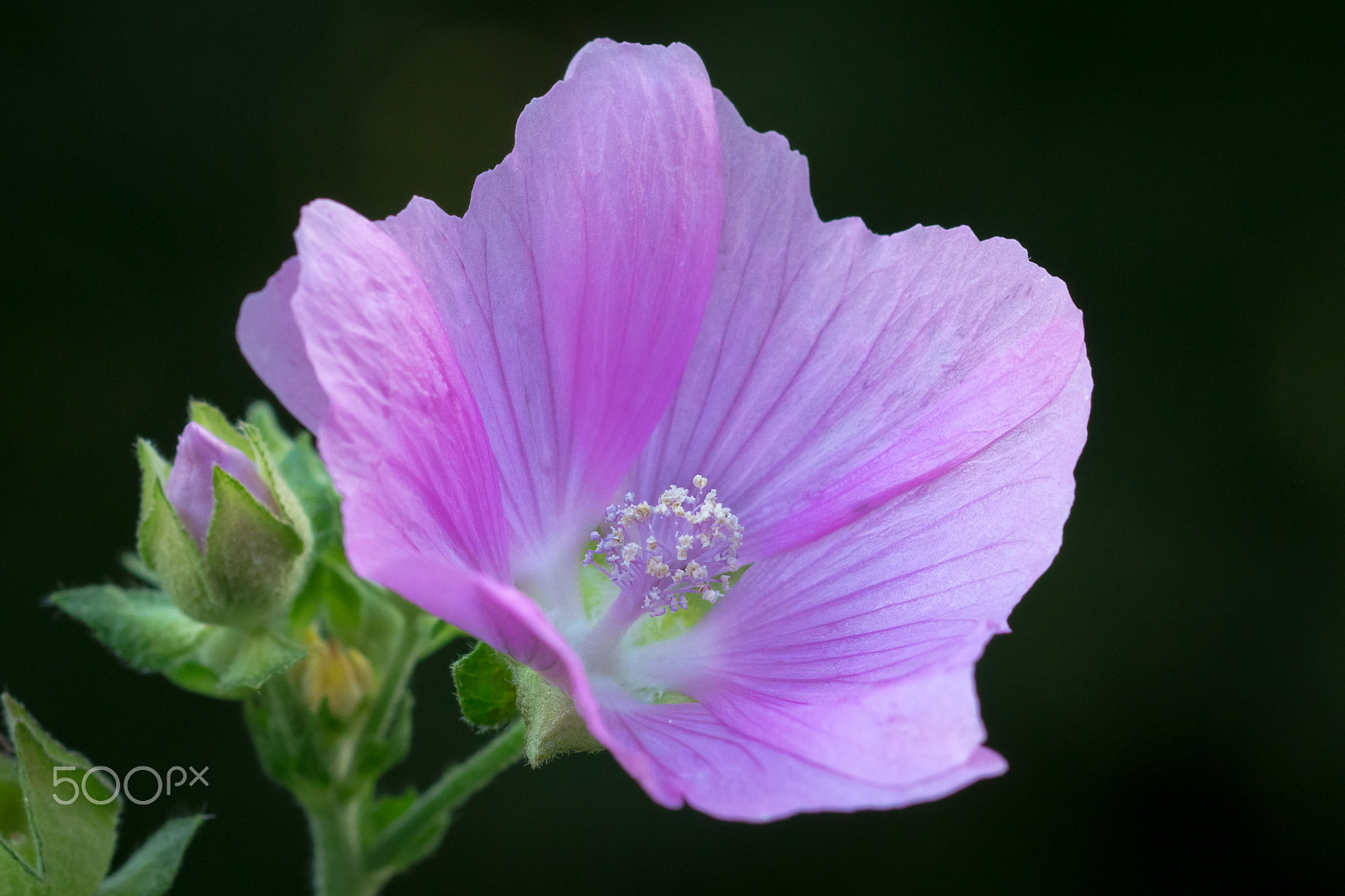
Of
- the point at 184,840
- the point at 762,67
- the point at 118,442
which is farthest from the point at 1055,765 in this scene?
the point at 184,840

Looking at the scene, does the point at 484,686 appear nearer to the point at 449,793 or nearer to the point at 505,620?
the point at 505,620

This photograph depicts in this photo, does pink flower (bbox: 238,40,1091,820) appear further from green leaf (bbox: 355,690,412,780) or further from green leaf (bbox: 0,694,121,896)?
green leaf (bbox: 0,694,121,896)

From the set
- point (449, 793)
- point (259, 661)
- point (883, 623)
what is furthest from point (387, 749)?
point (883, 623)

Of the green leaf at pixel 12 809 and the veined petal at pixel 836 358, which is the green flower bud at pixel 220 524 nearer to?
the green leaf at pixel 12 809

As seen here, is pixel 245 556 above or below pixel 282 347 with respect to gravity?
below

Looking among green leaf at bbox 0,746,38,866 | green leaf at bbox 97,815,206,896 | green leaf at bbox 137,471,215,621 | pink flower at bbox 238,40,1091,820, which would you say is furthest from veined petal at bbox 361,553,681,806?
green leaf at bbox 0,746,38,866

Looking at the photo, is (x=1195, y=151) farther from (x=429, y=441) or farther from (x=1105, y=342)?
(x=429, y=441)
